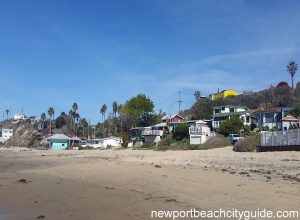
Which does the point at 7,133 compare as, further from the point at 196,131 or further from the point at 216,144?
the point at 216,144

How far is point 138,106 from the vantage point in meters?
103

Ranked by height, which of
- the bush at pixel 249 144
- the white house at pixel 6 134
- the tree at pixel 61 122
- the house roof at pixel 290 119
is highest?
the tree at pixel 61 122

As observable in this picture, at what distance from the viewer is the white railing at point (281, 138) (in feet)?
101

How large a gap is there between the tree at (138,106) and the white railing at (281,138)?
6728cm

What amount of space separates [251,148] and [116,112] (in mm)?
98865

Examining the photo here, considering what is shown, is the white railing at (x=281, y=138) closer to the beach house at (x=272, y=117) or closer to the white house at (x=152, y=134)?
the beach house at (x=272, y=117)

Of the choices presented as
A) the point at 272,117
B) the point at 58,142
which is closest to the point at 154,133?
the point at 272,117

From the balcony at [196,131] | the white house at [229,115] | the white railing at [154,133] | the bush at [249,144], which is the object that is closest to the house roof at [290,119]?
the white house at [229,115]

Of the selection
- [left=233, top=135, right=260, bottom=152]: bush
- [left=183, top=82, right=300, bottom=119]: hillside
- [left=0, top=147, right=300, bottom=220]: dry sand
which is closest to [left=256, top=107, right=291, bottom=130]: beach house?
[left=183, top=82, right=300, bottom=119]: hillside

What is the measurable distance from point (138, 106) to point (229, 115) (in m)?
33.1

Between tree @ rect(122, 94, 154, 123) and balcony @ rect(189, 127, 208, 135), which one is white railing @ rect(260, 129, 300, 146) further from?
tree @ rect(122, 94, 154, 123)

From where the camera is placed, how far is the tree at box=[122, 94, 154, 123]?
102 metres

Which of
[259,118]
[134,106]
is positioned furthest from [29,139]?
[259,118]

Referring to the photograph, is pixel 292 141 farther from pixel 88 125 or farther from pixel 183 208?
pixel 88 125
